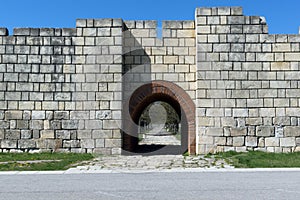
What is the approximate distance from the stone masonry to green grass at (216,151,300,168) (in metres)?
0.51

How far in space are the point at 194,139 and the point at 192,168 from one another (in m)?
2.96

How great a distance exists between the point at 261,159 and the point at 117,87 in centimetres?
504

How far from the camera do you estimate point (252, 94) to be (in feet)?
35.9

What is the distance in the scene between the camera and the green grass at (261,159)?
28.2 feet

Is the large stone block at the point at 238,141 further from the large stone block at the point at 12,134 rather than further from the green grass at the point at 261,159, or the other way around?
the large stone block at the point at 12,134

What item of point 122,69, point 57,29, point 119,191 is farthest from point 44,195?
point 57,29

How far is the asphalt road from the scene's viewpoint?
5250 mm

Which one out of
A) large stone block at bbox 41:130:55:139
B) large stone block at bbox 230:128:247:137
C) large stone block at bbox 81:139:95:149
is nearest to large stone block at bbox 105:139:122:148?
large stone block at bbox 81:139:95:149

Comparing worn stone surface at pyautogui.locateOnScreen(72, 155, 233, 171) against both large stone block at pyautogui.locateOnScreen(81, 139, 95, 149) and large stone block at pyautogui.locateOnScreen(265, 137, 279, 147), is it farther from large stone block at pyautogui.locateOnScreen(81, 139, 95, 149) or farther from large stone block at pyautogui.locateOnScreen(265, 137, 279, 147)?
large stone block at pyautogui.locateOnScreen(265, 137, 279, 147)

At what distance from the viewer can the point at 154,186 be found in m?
6.06

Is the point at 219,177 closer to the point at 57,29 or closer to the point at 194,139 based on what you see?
the point at 194,139

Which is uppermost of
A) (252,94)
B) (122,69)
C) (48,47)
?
(48,47)

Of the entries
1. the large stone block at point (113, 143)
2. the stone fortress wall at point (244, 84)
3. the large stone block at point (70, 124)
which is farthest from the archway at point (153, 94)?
the large stone block at point (70, 124)

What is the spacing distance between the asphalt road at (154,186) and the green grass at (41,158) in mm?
1084
